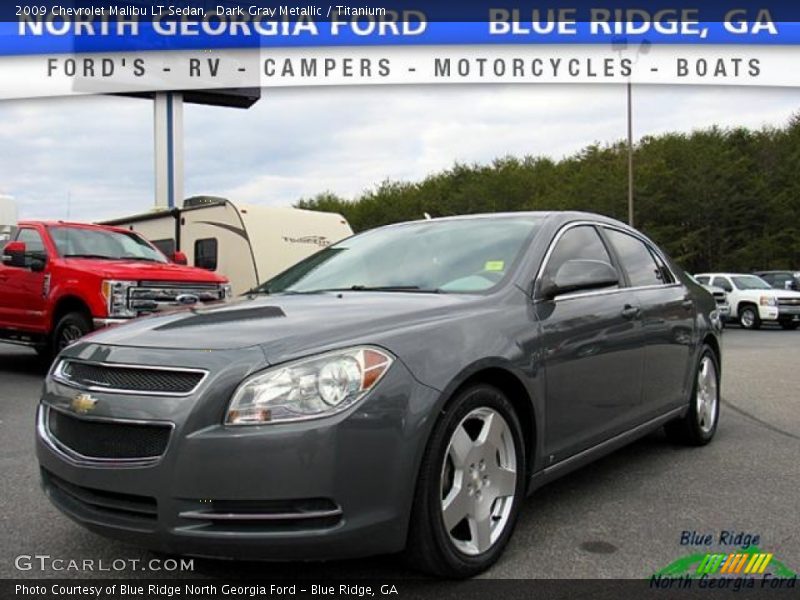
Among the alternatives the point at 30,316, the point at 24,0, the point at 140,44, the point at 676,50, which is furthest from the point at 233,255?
the point at 140,44

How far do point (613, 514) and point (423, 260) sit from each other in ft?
5.16

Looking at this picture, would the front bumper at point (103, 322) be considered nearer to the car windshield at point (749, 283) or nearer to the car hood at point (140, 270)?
the car hood at point (140, 270)

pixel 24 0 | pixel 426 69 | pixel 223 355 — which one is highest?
pixel 24 0

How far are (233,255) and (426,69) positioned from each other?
4.46 m

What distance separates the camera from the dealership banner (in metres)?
10.3

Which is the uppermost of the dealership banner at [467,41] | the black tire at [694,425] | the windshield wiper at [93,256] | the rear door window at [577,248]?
the dealership banner at [467,41]

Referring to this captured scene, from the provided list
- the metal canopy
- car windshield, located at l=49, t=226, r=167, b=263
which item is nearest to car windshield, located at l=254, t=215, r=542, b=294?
car windshield, located at l=49, t=226, r=167, b=263

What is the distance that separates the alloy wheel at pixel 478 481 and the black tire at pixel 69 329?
253 inches

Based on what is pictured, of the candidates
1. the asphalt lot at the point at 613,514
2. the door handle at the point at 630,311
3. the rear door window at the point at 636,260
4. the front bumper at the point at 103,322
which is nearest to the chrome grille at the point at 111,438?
the asphalt lot at the point at 613,514

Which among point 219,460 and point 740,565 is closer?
point 219,460

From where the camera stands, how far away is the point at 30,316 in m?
9.07

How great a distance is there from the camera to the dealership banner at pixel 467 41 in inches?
404

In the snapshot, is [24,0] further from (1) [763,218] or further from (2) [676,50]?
(1) [763,218]

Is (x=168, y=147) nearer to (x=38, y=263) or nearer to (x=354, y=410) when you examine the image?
(x=38, y=263)
